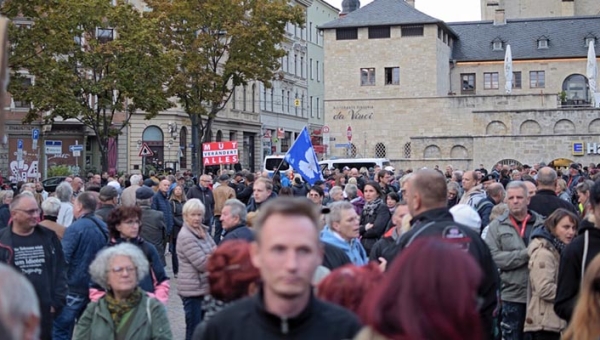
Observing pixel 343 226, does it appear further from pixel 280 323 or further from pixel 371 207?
pixel 371 207

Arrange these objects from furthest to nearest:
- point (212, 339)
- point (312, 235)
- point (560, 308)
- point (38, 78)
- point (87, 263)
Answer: point (38, 78) → point (87, 263) → point (560, 308) → point (212, 339) → point (312, 235)

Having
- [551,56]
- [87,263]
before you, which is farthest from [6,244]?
[551,56]

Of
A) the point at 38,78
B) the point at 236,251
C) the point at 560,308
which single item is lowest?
the point at 560,308

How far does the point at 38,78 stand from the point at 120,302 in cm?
3229

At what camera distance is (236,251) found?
522 cm

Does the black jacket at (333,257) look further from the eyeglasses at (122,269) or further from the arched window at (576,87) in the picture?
the arched window at (576,87)

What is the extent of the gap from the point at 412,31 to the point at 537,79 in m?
11.8

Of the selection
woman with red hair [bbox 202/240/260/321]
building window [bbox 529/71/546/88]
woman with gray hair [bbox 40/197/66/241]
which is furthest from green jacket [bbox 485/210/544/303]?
building window [bbox 529/71/546/88]

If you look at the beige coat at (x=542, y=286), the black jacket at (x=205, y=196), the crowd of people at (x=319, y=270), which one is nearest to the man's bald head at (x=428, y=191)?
the crowd of people at (x=319, y=270)

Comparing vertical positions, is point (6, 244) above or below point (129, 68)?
below

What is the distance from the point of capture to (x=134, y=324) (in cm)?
663

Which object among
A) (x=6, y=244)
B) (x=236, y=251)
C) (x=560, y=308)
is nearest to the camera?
(x=236, y=251)

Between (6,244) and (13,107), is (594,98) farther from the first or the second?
(6,244)

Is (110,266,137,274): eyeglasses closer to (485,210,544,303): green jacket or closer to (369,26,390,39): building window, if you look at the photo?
(485,210,544,303): green jacket
